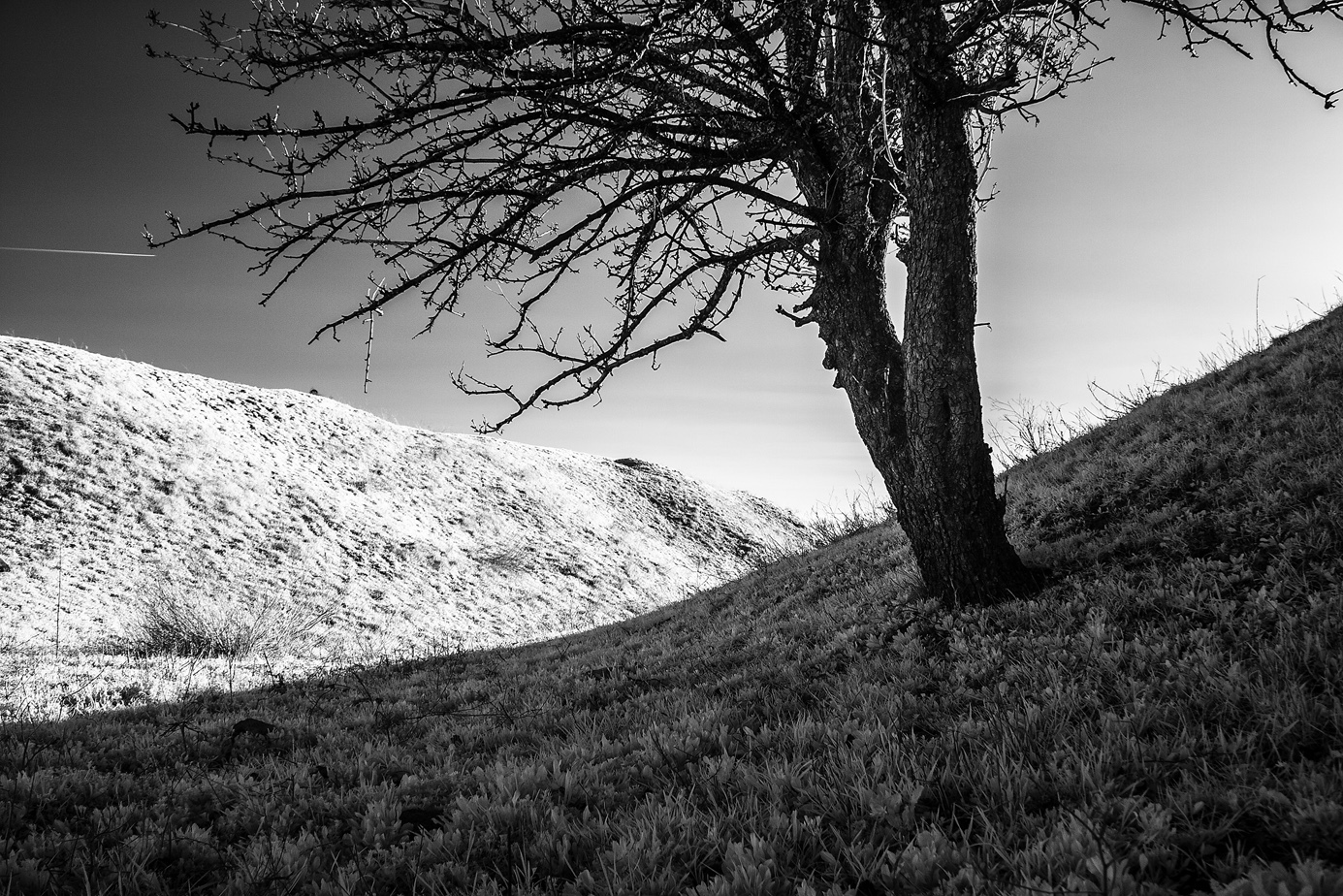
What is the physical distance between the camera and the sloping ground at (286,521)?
11664 mm

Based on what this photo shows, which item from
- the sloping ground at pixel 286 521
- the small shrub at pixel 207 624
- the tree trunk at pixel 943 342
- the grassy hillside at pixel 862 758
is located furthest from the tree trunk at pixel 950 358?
the small shrub at pixel 207 624

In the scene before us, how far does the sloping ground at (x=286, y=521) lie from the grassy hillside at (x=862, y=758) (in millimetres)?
7459

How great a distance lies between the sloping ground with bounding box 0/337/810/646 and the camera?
459 inches

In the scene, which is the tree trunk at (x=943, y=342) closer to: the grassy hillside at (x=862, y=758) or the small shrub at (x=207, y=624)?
the grassy hillside at (x=862, y=758)

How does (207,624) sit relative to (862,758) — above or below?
above

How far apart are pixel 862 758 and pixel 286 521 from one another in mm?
15954

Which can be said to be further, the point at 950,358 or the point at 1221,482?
the point at 1221,482

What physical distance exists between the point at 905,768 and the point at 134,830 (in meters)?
4.09

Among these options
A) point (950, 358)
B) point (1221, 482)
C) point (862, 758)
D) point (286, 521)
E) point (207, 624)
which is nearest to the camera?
point (862, 758)

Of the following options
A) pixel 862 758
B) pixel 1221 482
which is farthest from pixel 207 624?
pixel 1221 482

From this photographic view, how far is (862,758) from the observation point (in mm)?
3117

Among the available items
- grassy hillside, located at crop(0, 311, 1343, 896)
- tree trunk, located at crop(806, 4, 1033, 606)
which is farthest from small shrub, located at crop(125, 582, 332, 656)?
tree trunk, located at crop(806, 4, 1033, 606)

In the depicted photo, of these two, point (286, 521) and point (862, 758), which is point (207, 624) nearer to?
point (286, 521)

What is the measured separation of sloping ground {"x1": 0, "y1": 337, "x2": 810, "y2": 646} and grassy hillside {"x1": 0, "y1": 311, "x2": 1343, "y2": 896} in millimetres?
7459
